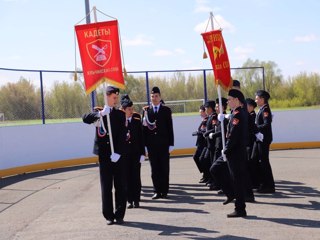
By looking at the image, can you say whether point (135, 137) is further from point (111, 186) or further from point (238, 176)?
point (238, 176)

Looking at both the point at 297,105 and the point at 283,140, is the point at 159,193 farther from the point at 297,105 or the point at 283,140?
the point at 297,105

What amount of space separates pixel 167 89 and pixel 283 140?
540 cm

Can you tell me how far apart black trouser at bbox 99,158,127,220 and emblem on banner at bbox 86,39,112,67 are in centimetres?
149

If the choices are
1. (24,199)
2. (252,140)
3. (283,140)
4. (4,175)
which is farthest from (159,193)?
(283,140)

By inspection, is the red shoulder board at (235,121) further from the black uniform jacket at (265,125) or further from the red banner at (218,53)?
the black uniform jacket at (265,125)

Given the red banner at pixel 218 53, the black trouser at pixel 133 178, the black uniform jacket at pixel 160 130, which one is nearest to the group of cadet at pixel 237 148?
the red banner at pixel 218 53

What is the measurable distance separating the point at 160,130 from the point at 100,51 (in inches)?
94.9

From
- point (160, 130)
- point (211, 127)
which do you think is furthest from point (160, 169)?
point (211, 127)

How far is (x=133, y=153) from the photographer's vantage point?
8961 millimetres

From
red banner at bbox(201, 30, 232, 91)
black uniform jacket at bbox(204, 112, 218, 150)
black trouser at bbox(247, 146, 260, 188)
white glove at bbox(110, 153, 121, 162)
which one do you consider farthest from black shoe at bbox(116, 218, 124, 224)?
black trouser at bbox(247, 146, 260, 188)

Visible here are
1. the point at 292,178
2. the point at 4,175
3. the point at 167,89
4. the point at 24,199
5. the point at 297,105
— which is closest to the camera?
the point at 24,199

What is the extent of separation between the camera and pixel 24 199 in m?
10.3

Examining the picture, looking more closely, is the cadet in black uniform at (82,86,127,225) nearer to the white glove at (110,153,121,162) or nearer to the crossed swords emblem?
the white glove at (110,153,121,162)

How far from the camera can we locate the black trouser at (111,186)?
24.2 feet
